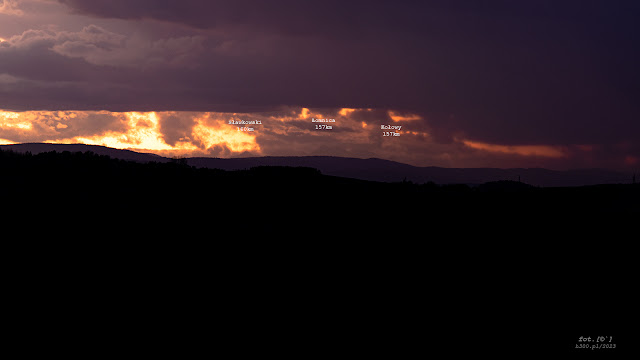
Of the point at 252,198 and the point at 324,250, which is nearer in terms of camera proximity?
the point at 324,250

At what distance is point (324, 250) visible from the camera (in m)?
23.0

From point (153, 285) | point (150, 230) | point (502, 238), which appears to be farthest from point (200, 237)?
point (502, 238)

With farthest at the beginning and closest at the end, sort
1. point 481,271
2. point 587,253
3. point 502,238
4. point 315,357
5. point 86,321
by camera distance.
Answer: point 502,238
point 587,253
point 481,271
point 86,321
point 315,357

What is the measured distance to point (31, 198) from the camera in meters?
26.3

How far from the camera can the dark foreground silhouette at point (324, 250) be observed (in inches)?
715

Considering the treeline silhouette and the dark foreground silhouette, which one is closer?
the dark foreground silhouette

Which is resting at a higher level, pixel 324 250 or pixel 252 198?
pixel 252 198

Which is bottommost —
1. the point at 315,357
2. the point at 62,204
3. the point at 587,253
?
the point at 315,357

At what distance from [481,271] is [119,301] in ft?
38.7

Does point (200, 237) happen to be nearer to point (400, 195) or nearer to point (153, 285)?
point (153, 285)

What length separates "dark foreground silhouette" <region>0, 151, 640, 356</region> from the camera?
59.6 feet

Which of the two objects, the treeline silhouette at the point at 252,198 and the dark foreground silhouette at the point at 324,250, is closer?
the dark foreground silhouette at the point at 324,250

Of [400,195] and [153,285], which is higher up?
[400,195]

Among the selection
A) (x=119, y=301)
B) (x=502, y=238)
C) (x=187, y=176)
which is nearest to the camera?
(x=119, y=301)
